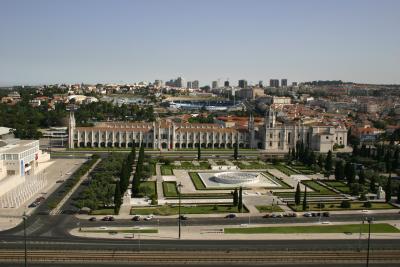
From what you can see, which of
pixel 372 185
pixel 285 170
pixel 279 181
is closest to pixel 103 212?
pixel 279 181

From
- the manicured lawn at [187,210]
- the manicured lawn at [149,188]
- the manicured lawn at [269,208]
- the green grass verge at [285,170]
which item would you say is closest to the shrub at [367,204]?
the manicured lawn at [269,208]

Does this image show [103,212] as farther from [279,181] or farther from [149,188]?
[279,181]

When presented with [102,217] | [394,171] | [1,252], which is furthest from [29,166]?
[394,171]

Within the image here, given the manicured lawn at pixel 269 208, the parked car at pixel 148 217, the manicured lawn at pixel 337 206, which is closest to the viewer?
the parked car at pixel 148 217

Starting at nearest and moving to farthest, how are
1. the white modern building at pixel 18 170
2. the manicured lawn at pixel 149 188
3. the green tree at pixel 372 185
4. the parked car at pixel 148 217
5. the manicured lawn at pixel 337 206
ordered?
the parked car at pixel 148 217, the manicured lawn at pixel 337 206, the white modern building at pixel 18 170, the manicured lawn at pixel 149 188, the green tree at pixel 372 185

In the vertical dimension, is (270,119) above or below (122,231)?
above

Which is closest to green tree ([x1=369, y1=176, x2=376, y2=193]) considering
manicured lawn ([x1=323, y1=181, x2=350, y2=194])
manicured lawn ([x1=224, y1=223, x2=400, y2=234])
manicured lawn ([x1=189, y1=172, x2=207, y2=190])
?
manicured lawn ([x1=323, y1=181, x2=350, y2=194])

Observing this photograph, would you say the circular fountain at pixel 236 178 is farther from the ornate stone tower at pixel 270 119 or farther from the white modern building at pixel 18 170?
the ornate stone tower at pixel 270 119
